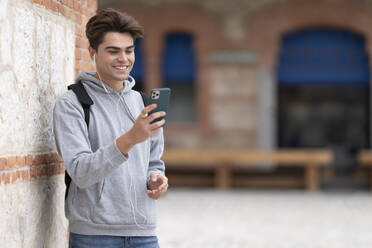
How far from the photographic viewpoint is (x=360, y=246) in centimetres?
748

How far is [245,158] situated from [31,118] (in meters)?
10.6

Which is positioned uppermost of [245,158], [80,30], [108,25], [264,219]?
[80,30]

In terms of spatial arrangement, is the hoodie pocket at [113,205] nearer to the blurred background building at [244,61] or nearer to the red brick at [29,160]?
the red brick at [29,160]

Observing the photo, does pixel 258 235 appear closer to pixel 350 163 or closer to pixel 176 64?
pixel 176 64

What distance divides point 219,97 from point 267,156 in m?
2.16

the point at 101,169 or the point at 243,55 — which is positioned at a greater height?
the point at 243,55

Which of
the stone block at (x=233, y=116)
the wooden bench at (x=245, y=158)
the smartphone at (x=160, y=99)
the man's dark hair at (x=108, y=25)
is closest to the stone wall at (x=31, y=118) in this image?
the man's dark hair at (x=108, y=25)

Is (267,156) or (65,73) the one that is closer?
(65,73)

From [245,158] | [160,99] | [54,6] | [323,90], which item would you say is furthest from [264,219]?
[323,90]

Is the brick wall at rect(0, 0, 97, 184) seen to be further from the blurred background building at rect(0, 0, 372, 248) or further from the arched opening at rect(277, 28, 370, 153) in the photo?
the arched opening at rect(277, 28, 370, 153)

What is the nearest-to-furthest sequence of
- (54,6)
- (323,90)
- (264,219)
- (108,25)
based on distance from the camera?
(108,25) < (54,6) < (264,219) < (323,90)

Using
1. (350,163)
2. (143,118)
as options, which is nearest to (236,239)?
(143,118)

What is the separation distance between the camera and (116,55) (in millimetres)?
2932

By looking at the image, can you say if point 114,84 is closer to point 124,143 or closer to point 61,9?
point 124,143
